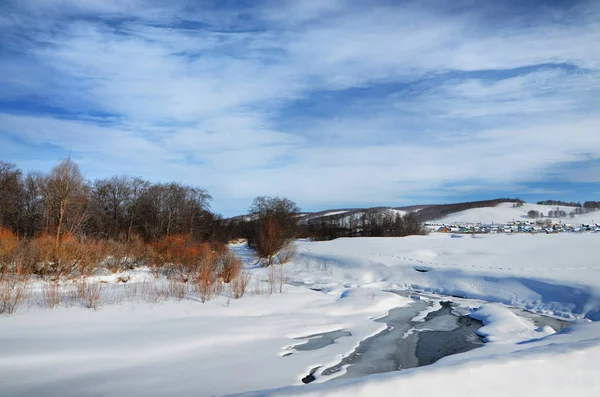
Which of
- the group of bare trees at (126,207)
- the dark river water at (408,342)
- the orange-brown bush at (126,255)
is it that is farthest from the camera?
the group of bare trees at (126,207)

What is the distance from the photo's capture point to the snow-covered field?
3877 millimetres

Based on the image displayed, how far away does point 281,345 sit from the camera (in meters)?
8.43

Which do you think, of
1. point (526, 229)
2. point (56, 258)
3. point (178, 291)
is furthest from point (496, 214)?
point (56, 258)

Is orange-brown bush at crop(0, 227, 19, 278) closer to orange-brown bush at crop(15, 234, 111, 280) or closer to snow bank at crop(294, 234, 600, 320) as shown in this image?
orange-brown bush at crop(15, 234, 111, 280)

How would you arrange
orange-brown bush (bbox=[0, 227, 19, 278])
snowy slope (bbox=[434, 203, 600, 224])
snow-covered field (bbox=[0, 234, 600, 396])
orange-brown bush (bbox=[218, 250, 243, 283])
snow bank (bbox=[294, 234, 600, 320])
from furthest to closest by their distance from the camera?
snowy slope (bbox=[434, 203, 600, 224])
orange-brown bush (bbox=[218, 250, 243, 283])
snow bank (bbox=[294, 234, 600, 320])
orange-brown bush (bbox=[0, 227, 19, 278])
snow-covered field (bbox=[0, 234, 600, 396])

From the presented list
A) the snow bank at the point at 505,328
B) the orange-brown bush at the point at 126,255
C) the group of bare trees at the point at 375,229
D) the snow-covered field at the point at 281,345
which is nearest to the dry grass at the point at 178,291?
the snow-covered field at the point at 281,345

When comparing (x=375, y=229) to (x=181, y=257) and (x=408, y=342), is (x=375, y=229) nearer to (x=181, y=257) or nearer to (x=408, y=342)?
(x=181, y=257)

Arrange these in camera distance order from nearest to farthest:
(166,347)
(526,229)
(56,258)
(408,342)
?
1. (166,347)
2. (408,342)
3. (56,258)
4. (526,229)

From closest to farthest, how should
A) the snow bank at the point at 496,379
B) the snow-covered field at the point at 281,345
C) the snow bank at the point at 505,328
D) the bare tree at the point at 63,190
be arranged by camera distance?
the snow bank at the point at 496,379 < the snow-covered field at the point at 281,345 < the snow bank at the point at 505,328 < the bare tree at the point at 63,190

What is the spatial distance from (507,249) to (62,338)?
25.2 meters

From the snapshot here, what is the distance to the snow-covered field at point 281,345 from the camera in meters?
3.88

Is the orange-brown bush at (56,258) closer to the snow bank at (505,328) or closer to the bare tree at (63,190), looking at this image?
the bare tree at (63,190)

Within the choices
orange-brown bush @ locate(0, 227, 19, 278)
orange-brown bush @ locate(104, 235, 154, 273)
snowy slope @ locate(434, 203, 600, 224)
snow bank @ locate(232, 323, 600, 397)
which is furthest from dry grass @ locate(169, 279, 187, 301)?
snowy slope @ locate(434, 203, 600, 224)

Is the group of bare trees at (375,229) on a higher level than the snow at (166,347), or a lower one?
higher
